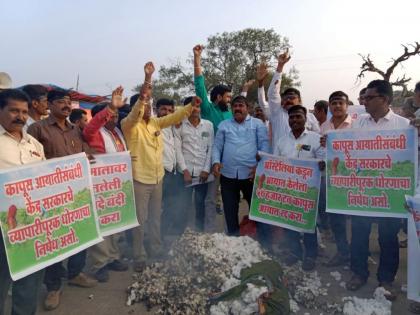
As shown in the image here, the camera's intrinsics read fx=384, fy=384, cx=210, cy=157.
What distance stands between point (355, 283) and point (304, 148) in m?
1.71

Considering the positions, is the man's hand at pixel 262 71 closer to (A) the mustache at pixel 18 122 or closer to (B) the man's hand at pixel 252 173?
(B) the man's hand at pixel 252 173

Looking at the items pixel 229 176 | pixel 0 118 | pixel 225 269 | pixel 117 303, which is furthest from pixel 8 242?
pixel 229 176

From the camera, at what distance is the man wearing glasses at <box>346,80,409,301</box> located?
4.20 m

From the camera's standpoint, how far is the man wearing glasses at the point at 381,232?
4.20 meters

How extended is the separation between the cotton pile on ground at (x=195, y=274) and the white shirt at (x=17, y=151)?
1.81 metres

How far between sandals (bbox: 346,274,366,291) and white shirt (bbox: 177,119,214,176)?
247cm

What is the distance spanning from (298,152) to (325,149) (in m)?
0.37

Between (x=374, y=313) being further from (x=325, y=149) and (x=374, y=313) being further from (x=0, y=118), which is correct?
(x=0, y=118)

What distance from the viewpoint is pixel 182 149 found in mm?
5867

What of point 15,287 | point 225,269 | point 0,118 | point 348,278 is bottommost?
point 348,278

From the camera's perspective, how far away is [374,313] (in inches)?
147

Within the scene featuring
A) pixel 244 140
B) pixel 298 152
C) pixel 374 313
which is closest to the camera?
pixel 374 313

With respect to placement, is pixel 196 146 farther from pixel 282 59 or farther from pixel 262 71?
pixel 282 59

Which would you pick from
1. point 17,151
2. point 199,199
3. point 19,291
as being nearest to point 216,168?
point 199,199
